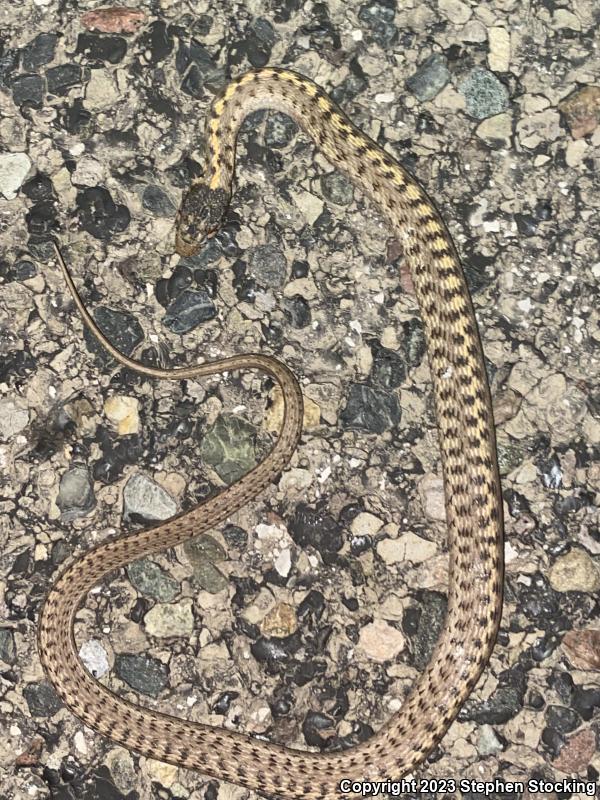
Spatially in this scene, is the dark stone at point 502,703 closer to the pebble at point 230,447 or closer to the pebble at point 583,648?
the pebble at point 583,648

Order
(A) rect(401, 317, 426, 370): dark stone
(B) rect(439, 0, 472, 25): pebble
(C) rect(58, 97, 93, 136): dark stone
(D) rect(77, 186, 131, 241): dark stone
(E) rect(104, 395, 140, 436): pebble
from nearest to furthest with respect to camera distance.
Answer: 1. (E) rect(104, 395, 140, 436): pebble
2. (A) rect(401, 317, 426, 370): dark stone
3. (D) rect(77, 186, 131, 241): dark stone
4. (C) rect(58, 97, 93, 136): dark stone
5. (B) rect(439, 0, 472, 25): pebble

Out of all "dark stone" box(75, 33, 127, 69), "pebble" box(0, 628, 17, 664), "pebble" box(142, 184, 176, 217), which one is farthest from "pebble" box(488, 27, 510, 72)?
"pebble" box(0, 628, 17, 664)

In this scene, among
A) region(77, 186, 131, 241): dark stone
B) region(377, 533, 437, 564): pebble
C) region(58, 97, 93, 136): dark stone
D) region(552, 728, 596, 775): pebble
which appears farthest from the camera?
region(58, 97, 93, 136): dark stone

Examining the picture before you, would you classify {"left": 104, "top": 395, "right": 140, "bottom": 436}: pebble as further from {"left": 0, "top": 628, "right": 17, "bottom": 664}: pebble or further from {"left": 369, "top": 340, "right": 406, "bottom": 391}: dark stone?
{"left": 369, "top": 340, "right": 406, "bottom": 391}: dark stone

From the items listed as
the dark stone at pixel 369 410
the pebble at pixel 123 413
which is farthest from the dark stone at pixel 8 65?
the dark stone at pixel 369 410

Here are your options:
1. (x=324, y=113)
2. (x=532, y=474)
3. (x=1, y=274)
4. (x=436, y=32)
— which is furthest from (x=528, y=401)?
(x=1, y=274)
